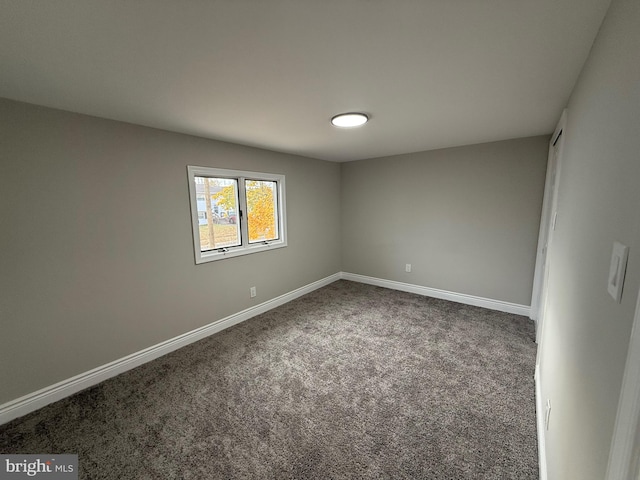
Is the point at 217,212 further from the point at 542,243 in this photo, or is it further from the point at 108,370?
the point at 542,243

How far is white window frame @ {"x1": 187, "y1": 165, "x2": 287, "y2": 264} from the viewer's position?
266cm

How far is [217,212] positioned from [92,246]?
1.16 m

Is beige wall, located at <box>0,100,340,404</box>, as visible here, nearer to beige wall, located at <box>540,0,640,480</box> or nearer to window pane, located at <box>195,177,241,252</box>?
window pane, located at <box>195,177,241,252</box>

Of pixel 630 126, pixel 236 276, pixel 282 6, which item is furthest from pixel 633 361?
pixel 236 276

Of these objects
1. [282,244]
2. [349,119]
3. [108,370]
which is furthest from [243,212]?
[108,370]

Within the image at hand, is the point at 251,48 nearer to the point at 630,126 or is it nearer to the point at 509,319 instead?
the point at 630,126

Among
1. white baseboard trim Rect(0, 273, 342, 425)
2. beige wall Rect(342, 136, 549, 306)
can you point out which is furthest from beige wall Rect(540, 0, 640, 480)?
white baseboard trim Rect(0, 273, 342, 425)

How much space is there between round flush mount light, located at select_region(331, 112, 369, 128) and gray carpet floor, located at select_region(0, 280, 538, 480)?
2.09m

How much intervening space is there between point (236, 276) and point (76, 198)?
1.62 m

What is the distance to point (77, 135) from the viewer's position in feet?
6.35

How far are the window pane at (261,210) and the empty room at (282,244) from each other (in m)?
0.04

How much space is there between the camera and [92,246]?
205 centimetres

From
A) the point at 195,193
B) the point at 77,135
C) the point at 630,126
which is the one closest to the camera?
the point at 630,126

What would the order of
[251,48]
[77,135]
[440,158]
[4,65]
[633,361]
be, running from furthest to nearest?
[440,158] < [77,135] < [4,65] < [251,48] < [633,361]
